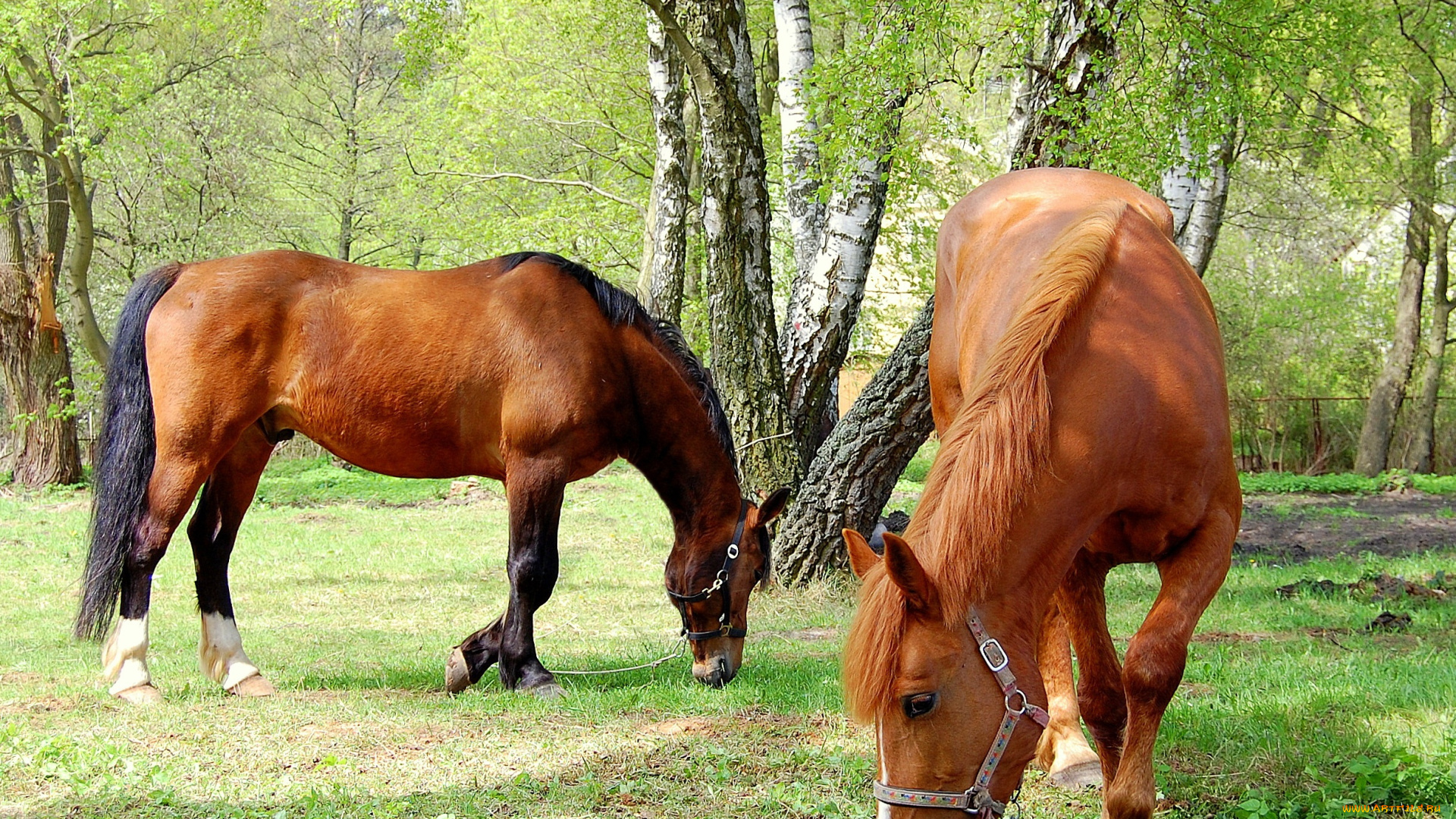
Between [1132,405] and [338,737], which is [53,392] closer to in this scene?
[338,737]

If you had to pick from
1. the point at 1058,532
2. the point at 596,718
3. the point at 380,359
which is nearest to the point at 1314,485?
the point at 596,718

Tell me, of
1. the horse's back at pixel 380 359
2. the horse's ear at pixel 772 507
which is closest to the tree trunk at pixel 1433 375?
the horse's ear at pixel 772 507

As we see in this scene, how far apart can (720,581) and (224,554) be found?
249 cm

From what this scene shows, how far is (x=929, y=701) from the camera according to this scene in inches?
99.0

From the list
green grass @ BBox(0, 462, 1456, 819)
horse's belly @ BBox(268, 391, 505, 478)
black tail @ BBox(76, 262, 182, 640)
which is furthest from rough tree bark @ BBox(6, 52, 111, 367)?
horse's belly @ BBox(268, 391, 505, 478)

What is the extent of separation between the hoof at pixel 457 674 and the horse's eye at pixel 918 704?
3.25 meters

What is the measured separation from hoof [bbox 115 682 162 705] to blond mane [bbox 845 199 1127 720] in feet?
12.2

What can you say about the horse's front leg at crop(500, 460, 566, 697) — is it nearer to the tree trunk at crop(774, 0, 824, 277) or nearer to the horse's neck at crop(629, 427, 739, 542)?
the horse's neck at crop(629, 427, 739, 542)

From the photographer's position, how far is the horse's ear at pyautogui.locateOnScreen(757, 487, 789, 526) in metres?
5.57

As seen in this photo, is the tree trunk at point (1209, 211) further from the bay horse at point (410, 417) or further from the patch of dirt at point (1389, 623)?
the bay horse at point (410, 417)

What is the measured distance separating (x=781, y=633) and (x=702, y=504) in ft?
5.43

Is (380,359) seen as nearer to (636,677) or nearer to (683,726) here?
(636,677)

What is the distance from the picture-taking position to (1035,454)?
8.87 ft

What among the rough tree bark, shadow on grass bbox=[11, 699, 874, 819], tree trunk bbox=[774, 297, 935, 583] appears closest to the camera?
→ shadow on grass bbox=[11, 699, 874, 819]
